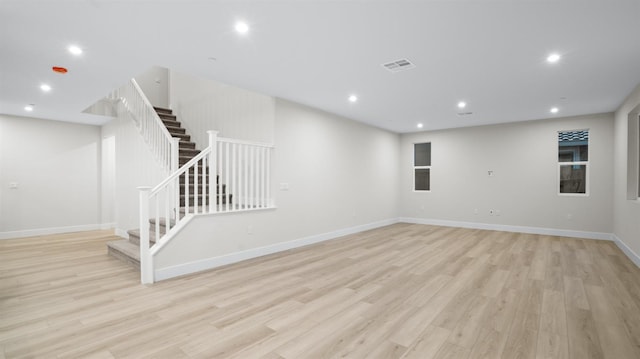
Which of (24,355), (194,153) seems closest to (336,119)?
(194,153)

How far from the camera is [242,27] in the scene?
278 centimetres

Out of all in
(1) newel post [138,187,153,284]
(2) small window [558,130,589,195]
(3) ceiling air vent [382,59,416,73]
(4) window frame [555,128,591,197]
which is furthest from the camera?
(2) small window [558,130,589,195]

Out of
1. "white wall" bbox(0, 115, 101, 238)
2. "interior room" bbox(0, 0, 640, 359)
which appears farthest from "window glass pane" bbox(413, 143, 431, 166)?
"white wall" bbox(0, 115, 101, 238)

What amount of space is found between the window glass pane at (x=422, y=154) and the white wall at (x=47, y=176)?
8342 mm

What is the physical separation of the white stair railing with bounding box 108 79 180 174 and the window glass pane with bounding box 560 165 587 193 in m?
7.97

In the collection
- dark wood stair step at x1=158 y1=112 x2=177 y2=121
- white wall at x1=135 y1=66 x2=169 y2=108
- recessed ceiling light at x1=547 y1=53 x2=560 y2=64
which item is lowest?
recessed ceiling light at x1=547 y1=53 x2=560 y2=64

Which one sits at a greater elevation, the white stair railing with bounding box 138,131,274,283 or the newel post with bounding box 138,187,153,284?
the white stair railing with bounding box 138,131,274,283

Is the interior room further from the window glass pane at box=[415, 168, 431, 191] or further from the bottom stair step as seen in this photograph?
the window glass pane at box=[415, 168, 431, 191]

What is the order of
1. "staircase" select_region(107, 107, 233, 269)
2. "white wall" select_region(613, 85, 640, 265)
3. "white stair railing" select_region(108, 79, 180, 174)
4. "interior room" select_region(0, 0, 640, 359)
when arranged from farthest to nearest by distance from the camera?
"white stair railing" select_region(108, 79, 180, 174)
"white wall" select_region(613, 85, 640, 265)
"staircase" select_region(107, 107, 233, 269)
"interior room" select_region(0, 0, 640, 359)

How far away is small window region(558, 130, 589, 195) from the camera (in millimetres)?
6465

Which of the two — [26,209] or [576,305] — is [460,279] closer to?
[576,305]

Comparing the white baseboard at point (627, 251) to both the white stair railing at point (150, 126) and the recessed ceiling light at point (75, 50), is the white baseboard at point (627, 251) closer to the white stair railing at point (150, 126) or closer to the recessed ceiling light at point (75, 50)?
the white stair railing at point (150, 126)

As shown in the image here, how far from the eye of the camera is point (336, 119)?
21.2 ft

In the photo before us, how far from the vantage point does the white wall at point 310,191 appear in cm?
→ 418
